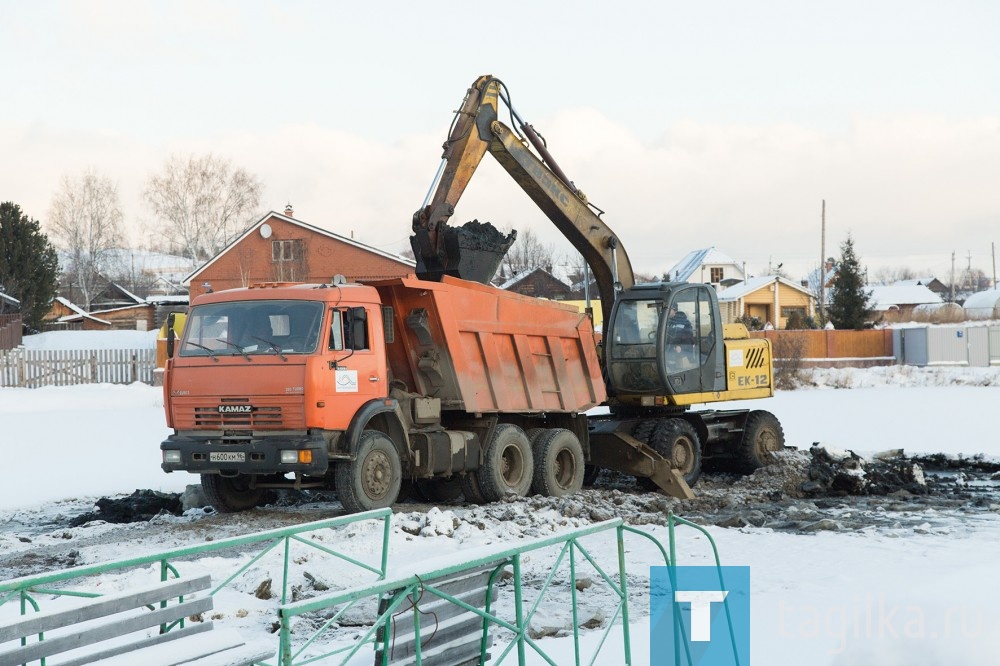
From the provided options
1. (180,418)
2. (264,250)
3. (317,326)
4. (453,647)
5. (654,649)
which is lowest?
(654,649)

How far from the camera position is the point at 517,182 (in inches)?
642

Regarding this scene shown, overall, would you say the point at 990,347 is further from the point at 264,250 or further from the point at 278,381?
the point at 278,381

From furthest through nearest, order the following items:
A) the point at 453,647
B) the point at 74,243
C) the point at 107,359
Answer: the point at 74,243 → the point at 107,359 → the point at 453,647

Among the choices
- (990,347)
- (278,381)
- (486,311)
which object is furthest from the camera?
(990,347)

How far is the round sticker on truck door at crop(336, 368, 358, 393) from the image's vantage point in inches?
478

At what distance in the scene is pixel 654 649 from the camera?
748cm

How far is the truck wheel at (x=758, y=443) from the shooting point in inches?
709

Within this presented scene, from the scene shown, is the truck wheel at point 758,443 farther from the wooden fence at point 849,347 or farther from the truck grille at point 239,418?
the wooden fence at point 849,347

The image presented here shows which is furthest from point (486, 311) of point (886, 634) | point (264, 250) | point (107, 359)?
point (264, 250)

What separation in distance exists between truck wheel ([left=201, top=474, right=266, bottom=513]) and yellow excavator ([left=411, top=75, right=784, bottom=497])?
3.50 meters

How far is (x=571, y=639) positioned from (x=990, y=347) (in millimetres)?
42043

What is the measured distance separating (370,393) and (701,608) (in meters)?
5.44

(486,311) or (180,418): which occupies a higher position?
(486,311)

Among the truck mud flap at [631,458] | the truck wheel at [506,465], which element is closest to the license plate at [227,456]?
the truck wheel at [506,465]
